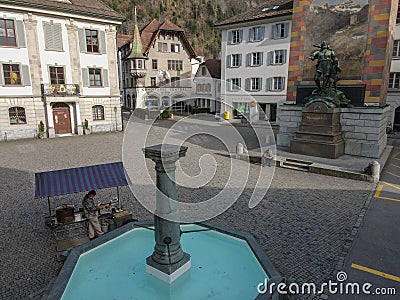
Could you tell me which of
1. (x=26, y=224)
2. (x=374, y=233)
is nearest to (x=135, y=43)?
(x=26, y=224)

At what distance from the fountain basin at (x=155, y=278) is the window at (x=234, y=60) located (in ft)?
118

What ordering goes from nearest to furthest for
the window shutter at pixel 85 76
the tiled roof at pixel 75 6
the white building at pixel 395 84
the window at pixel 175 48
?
the tiled roof at pixel 75 6, the window shutter at pixel 85 76, the white building at pixel 395 84, the window at pixel 175 48

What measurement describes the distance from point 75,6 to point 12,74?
9.10 metres


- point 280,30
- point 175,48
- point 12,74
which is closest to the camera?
point 12,74

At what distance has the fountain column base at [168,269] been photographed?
19.5ft

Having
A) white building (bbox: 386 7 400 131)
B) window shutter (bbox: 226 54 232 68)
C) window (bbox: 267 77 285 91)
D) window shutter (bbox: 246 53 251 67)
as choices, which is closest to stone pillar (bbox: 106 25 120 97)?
window shutter (bbox: 226 54 232 68)

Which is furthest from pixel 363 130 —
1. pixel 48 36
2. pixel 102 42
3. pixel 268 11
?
pixel 48 36

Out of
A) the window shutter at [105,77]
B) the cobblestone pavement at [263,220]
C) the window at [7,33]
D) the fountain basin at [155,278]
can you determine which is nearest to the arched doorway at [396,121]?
the cobblestone pavement at [263,220]

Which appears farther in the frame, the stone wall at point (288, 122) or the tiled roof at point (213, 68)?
the tiled roof at point (213, 68)

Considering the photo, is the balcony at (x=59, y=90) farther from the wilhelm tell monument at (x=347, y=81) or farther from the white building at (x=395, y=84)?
the white building at (x=395, y=84)

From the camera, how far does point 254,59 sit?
39.1 meters

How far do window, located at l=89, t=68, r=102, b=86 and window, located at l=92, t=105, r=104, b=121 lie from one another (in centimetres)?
247

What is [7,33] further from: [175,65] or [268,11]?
[175,65]

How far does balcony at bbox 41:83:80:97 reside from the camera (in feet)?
90.7
